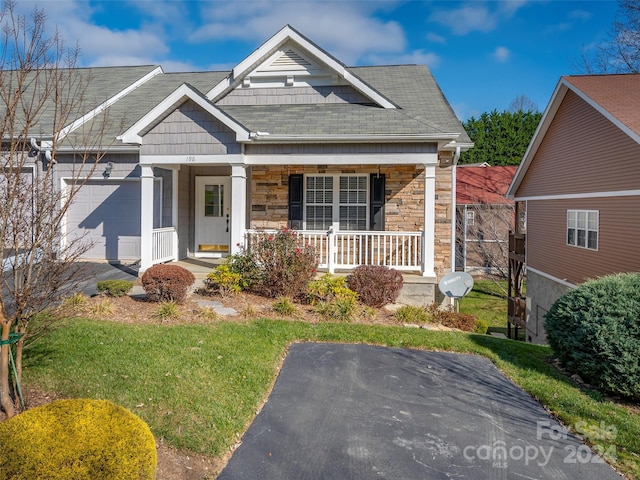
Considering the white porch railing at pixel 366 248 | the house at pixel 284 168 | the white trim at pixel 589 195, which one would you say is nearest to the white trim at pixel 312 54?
the house at pixel 284 168

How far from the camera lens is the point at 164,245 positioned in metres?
10.5

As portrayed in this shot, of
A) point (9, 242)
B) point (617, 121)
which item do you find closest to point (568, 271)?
point (617, 121)

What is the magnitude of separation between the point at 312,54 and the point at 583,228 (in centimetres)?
852

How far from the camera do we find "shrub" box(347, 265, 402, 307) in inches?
329

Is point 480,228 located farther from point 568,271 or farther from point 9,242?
point 9,242

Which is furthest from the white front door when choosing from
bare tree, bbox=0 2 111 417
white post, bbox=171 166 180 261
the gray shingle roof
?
bare tree, bbox=0 2 111 417

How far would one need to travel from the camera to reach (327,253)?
1002 cm

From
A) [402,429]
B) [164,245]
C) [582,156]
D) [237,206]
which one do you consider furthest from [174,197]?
[582,156]

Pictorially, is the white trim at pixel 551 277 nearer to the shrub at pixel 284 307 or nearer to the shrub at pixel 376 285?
the shrub at pixel 376 285

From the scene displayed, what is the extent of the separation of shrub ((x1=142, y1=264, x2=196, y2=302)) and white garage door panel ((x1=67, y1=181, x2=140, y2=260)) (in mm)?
4341

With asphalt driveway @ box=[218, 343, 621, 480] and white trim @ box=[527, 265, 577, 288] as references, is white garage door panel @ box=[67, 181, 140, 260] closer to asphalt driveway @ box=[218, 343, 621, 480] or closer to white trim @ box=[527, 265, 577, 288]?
asphalt driveway @ box=[218, 343, 621, 480]

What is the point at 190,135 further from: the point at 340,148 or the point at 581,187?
the point at 581,187

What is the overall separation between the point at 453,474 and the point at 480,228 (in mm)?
18181

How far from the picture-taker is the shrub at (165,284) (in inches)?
297
